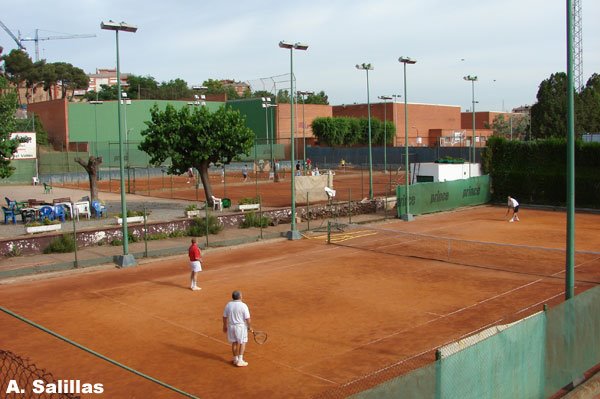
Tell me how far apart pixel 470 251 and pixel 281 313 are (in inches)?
450

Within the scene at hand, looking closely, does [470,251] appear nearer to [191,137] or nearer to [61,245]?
[61,245]

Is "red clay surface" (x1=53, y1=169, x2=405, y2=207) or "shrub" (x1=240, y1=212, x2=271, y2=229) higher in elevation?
"red clay surface" (x1=53, y1=169, x2=405, y2=207)

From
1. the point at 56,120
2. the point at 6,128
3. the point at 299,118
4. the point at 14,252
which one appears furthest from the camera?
the point at 299,118

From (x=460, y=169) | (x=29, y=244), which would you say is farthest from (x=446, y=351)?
(x=460, y=169)

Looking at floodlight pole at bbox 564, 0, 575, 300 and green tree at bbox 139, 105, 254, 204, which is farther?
green tree at bbox 139, 105, 254, 204

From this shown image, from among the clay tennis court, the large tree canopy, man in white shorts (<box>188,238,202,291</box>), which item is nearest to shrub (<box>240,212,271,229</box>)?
the clay tennis court

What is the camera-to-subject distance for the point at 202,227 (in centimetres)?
2884

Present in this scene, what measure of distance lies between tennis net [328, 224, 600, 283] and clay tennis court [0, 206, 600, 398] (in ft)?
0.58

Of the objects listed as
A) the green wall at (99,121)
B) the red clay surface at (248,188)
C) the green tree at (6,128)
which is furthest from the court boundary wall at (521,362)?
the green wall at (99,121)

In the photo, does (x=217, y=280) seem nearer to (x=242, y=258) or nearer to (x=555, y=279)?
(x=242, y=258)

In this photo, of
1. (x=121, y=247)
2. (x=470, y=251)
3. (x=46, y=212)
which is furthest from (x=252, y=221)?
(x=470, y=251)

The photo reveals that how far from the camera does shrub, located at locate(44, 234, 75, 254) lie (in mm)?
24484

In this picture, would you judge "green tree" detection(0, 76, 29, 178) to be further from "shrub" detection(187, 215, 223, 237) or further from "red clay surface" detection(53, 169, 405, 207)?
"red clay surface" detection(53, 169, 405, 207)

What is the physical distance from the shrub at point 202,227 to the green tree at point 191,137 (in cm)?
636
